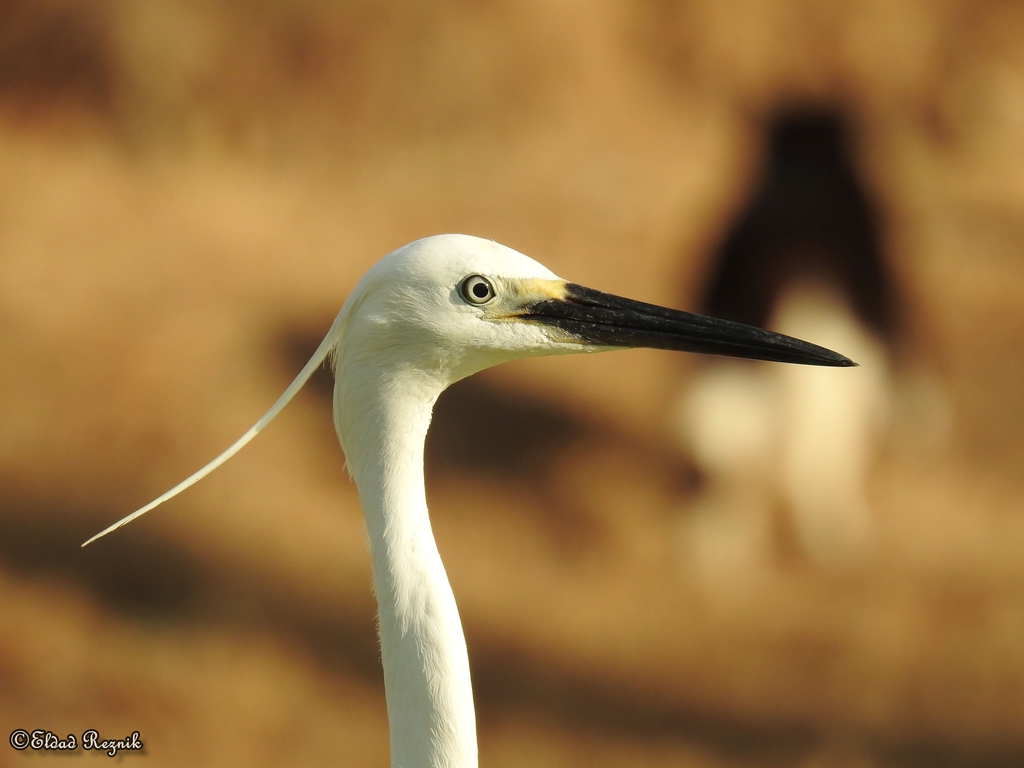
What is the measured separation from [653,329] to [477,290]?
307mm

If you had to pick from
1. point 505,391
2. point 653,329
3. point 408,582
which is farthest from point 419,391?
point 505,391

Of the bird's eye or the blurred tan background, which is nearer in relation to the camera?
the bird's eye

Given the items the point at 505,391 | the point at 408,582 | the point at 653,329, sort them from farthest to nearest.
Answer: the point at 505,391, the point at 653,329, the point at 408,582

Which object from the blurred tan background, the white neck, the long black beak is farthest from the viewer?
the blurred tan background

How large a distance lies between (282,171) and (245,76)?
0.38 metres

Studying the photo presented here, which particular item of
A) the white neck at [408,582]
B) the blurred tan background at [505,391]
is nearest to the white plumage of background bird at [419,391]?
the white neck at [408,582]

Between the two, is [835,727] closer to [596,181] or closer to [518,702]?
[518,702]

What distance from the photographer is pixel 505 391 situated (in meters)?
3.41

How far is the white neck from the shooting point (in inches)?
55.3

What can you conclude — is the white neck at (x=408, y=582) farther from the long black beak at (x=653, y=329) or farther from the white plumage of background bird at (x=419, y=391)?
the long black beak at (x=653, y=329)

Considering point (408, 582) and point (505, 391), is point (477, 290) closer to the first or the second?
point (408, 582)

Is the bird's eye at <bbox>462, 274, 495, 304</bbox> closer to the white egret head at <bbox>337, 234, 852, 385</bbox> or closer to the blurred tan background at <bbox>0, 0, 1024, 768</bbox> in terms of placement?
the white egret head at <bbox>337, 234, 852, 385</bbox>

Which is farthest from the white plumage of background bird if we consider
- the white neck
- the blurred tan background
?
the blurred tan background

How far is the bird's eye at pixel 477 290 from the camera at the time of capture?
1439 millimetres
